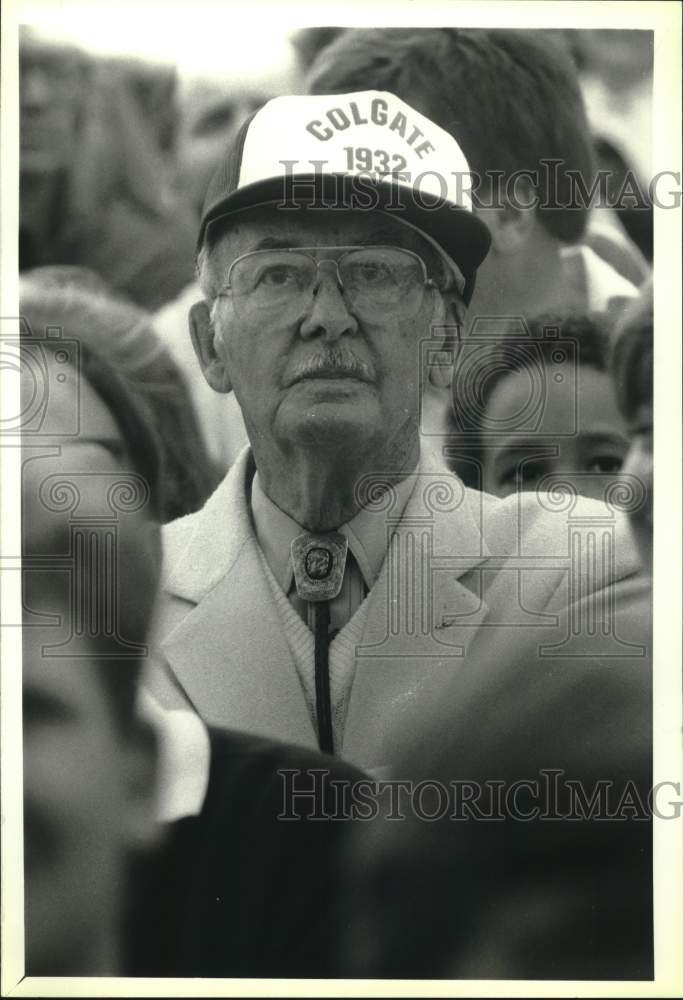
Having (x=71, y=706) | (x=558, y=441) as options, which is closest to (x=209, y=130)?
(x=558, y=441)

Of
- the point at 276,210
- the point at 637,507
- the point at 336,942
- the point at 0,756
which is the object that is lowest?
the point at 336,942

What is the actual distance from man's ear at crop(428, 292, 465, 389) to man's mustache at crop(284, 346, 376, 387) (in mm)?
168

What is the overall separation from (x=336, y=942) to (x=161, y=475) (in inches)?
45.7

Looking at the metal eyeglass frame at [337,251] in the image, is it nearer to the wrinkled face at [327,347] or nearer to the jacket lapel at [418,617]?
the wrinkled face at [327,347]

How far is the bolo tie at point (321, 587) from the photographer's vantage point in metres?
2.63

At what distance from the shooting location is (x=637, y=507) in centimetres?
269

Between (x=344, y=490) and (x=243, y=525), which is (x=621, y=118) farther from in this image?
(x=243, y=525)

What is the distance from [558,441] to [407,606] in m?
0.52

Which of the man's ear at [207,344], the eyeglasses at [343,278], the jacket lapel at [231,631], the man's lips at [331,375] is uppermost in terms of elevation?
the eyeglasses at [343,278]

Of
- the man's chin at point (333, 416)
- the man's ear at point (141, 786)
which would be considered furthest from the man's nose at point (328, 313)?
the man's ear at point (141, 786)

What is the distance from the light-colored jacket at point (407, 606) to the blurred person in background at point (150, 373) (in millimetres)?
61

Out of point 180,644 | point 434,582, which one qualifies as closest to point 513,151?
point 434,582

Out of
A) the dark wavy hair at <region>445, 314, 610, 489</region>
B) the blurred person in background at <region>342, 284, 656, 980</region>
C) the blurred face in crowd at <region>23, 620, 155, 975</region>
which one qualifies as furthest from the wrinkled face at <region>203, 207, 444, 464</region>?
the blurred face in crowd at <region>23, 620, 155, 975</region>

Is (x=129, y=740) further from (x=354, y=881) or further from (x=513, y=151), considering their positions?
(x=513, y=151)
